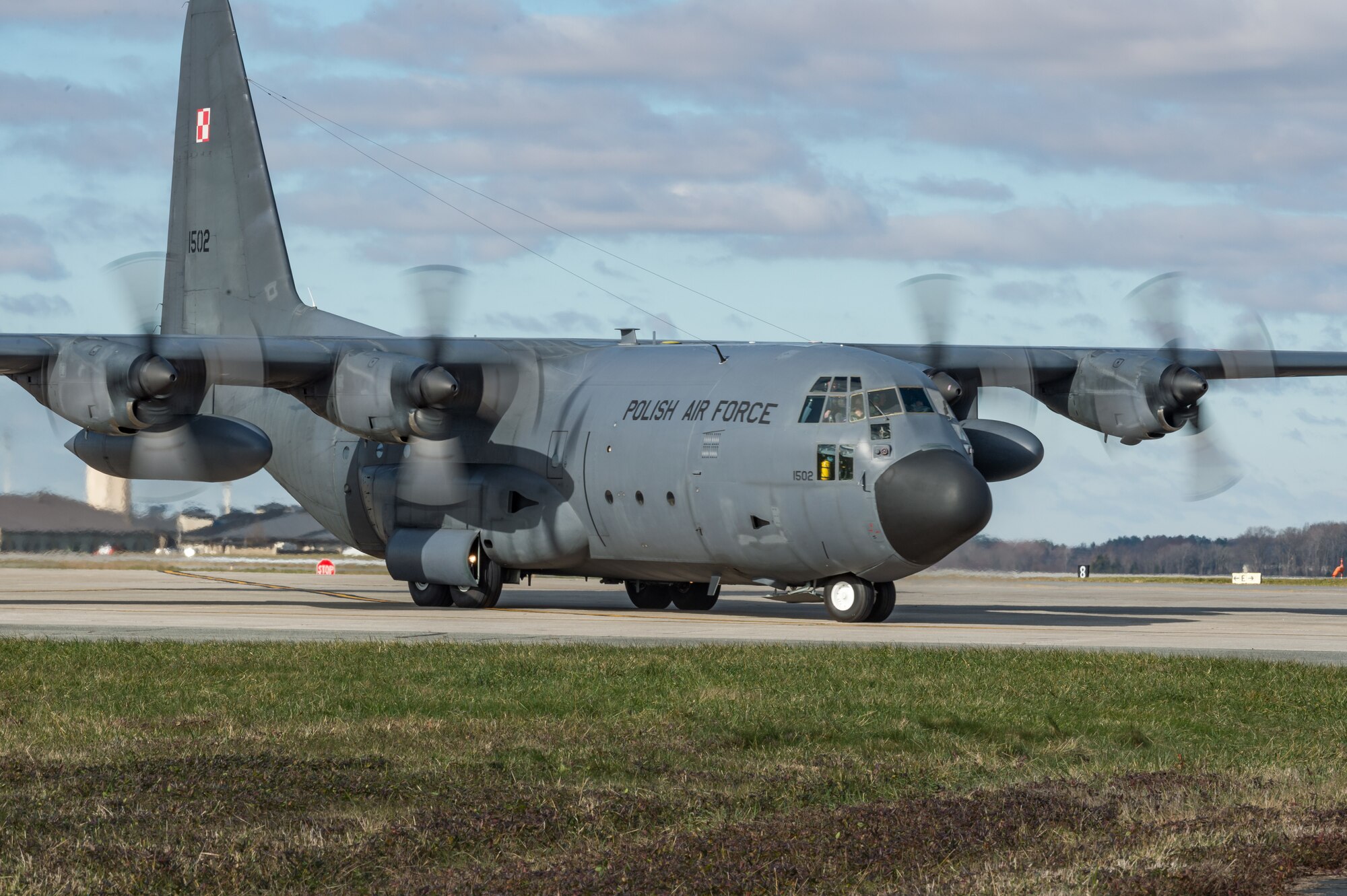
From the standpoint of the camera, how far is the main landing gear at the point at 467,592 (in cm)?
2662

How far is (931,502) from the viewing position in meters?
20.6

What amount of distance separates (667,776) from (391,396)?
1565 cm

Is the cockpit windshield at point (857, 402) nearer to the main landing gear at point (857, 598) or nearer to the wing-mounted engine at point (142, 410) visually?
the main landing gear at point (857, 598)

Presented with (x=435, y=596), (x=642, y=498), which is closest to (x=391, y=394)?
(x=642, y=498)

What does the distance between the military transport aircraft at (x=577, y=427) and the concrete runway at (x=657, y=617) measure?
115cm

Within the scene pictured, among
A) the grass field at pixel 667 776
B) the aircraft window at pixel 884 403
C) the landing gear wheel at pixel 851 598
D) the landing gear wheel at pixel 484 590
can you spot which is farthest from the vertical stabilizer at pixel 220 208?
the grass field at pixel 667 776

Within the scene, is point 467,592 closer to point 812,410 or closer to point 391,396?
point 391,396

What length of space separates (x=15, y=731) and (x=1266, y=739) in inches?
357

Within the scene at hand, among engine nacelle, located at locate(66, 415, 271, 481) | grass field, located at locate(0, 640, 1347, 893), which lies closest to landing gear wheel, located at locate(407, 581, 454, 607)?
engine nacelle, located at locate(66, 415, 271, 481)

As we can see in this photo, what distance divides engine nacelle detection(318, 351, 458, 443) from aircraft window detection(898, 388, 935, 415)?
7.28 meters

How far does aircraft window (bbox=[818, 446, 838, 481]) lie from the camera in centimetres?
2162

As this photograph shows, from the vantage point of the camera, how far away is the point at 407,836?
752cm

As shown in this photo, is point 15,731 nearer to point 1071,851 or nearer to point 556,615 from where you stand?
point 1071,851

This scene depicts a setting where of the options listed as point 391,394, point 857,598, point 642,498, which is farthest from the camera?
point 391,394
